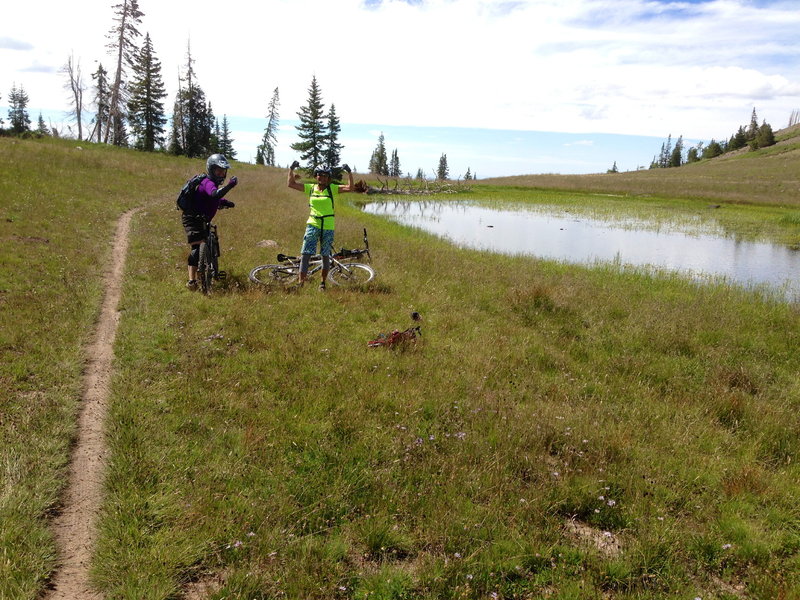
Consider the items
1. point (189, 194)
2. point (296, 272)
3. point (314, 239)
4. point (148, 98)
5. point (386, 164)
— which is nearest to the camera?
point (189, 194)

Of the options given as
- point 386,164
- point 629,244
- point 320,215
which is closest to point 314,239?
point 320,215

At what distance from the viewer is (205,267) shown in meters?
10.4

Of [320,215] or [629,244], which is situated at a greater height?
[320,215]

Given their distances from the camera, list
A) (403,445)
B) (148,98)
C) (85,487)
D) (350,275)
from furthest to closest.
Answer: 1. (148,98)
2. (350,275)
3. (403,445)
4. (85,487)

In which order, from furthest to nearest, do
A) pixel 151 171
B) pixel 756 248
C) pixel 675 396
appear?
1. pixel 151 171
2. pixel 756 248
3. pixel 675 396

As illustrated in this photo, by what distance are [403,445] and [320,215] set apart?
22.4 feet

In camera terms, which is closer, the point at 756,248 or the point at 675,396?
the point at 675,396

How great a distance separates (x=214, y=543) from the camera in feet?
12.6

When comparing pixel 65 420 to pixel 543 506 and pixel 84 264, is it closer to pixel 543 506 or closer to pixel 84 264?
pixel 543 506

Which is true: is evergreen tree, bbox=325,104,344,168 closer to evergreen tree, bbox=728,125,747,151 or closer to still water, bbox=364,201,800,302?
still water, bbox=364,201,800,302

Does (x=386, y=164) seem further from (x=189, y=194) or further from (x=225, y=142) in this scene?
(x=189, y=194)

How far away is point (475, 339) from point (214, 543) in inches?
239

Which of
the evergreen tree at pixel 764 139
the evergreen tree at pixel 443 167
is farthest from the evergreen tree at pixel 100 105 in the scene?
the evergreen tree at pixel 764 139

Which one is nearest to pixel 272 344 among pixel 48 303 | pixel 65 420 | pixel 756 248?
pixel 65 420
